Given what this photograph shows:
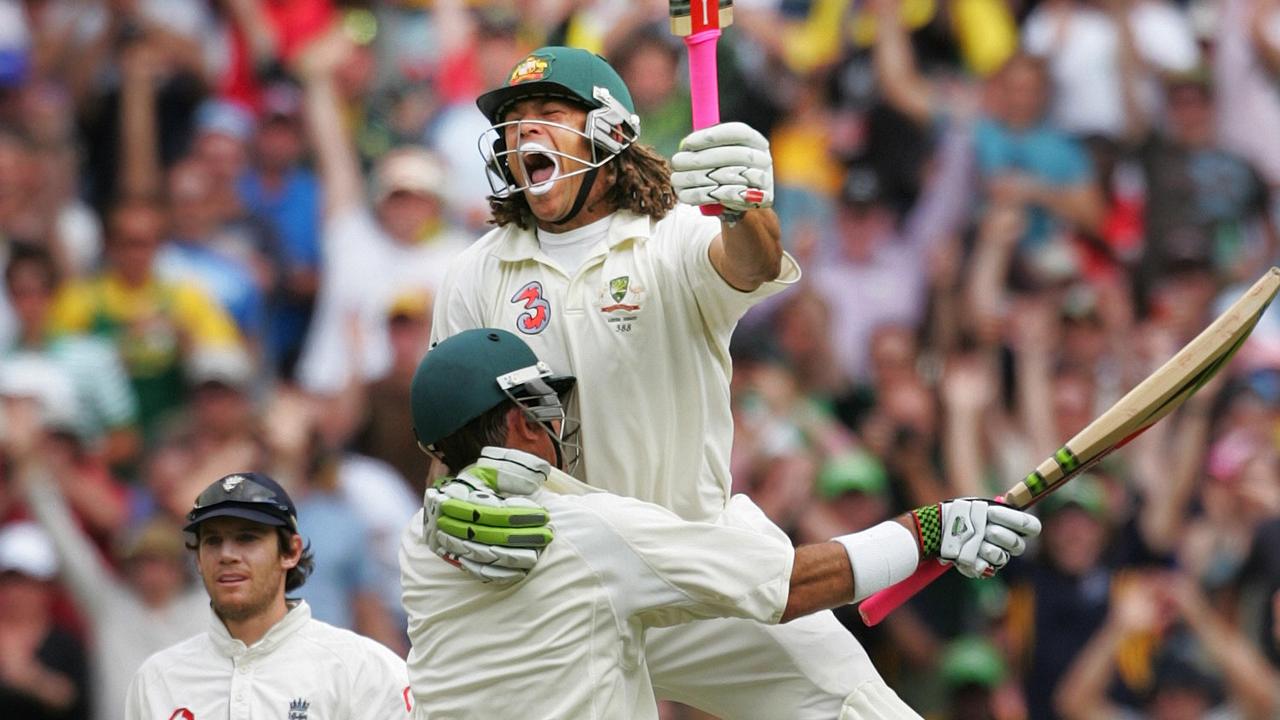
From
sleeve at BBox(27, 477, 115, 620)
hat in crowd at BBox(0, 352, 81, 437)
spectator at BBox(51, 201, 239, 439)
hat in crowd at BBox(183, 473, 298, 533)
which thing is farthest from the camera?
spectator at BBox(51, 201, 239, 439)

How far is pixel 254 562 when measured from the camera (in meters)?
7.09

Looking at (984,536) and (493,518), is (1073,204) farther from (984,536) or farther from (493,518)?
(493,518)

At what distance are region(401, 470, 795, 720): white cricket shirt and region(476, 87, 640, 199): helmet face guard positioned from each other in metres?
1.00

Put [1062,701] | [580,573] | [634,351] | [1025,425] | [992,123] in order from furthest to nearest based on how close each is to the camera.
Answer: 1. [992,123]
2. [1025,425]
3. [1062,701]
4. [634,351]
5. [580,573]

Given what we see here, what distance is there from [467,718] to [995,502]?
1.62 metres

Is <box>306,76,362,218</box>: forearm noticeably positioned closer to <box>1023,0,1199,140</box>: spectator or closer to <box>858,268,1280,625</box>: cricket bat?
<box>1023,0,1199,140</box>: spectator

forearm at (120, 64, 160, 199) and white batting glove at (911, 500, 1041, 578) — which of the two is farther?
forearm at (120, 64, 160, 199)

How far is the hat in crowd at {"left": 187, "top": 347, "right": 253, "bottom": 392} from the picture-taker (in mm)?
10727

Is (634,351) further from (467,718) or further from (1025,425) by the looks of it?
(1025,425)

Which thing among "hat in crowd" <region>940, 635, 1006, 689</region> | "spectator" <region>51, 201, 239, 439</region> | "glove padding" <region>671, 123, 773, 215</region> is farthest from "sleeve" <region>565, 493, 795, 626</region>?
"spectator" <region>51, 201, 239, 439</region>

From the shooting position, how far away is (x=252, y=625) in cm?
713

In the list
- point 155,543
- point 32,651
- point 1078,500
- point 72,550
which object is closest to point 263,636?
point 155,543

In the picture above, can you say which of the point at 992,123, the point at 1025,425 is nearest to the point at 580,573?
the point at 1025,425

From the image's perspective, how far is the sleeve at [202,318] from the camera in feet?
36.6
